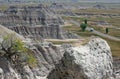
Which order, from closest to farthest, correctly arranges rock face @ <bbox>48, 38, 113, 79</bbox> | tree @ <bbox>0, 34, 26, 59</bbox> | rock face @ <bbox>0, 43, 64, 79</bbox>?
rock face @ <bbox>48, 38, 113, 79</bbox>
rock face @ <bbox>0, 43, 64, 79</bbox>
tree @ <bbox>0, 34, 26, 59</bbox>

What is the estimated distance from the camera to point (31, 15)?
16362 cm

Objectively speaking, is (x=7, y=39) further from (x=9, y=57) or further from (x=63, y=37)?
(x=63, y=37)

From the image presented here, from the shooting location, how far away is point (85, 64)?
2441 cm

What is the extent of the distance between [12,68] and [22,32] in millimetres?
98281

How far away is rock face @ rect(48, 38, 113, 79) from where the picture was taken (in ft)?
79.6

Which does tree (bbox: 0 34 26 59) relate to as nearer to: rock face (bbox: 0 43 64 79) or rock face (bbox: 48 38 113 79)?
rock face (bbox: 0 43 64 79)

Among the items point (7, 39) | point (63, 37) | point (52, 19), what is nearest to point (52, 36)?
point (63, 37)

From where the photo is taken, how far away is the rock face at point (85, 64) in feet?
79.6

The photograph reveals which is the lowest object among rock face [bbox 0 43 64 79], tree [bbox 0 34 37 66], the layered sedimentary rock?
the layered sedimentary rock

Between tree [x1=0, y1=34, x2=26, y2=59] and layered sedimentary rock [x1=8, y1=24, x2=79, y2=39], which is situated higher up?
tree [x1=0, y1=34, x2=26, y2=59]

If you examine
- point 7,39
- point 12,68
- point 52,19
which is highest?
point 7,39

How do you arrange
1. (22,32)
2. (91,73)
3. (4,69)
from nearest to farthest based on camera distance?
(91,73)
(4,69)
(22,32)

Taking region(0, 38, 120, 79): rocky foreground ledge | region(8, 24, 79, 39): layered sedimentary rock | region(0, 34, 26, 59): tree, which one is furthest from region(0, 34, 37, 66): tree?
region(8, 24, 79, 39): layered sedimentary rock

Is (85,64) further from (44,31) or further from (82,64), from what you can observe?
(44,31)
